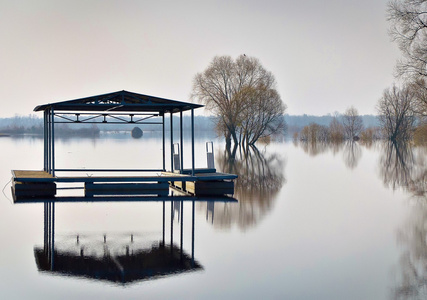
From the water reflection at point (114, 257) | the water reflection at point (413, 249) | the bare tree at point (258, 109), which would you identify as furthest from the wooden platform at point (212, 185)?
the bare tree at point (258, 109)

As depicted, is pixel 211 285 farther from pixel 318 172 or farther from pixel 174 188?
pixel 318 172

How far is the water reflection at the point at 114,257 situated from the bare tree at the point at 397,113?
65551 millimetres

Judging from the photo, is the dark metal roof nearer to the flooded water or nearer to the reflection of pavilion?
the flooded water

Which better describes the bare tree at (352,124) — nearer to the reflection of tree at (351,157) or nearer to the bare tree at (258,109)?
the bare tree at (258,109)

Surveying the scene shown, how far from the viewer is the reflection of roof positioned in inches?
356

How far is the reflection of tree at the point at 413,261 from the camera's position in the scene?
326 inches

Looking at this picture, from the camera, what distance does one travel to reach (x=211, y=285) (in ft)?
28.2

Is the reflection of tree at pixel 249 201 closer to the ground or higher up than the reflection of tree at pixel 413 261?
higher up

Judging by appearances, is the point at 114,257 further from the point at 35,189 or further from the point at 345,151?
the point at 345,151

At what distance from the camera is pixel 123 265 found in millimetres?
9617

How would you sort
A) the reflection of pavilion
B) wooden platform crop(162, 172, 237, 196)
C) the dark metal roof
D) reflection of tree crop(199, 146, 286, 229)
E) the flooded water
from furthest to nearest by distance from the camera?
wooden platform crop(162, 172, 237, 196), the dark metal roof, reflection of tree crop(199, 146, 286, 229), the reflection of pavilion, the flooded water

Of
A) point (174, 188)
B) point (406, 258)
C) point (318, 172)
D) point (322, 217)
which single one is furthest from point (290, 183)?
point (406, 258)

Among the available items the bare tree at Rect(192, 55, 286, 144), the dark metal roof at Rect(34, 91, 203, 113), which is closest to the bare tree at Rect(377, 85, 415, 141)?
the bare tree at Rect(192, 55, 286, 144)

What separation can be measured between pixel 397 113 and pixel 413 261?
69895 millimetres
